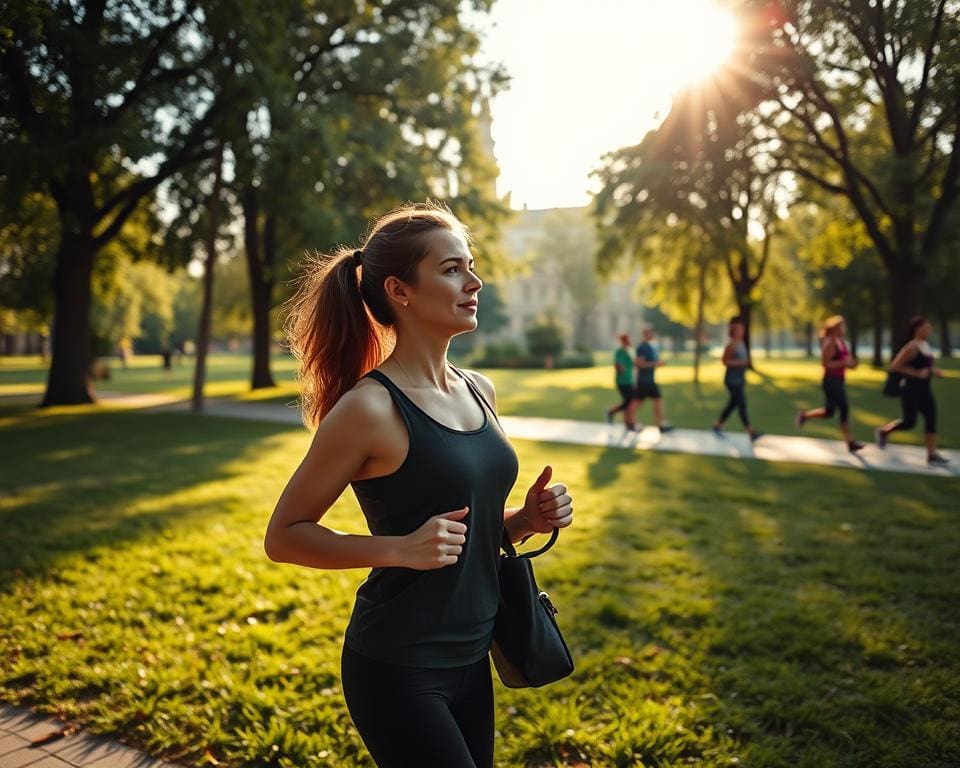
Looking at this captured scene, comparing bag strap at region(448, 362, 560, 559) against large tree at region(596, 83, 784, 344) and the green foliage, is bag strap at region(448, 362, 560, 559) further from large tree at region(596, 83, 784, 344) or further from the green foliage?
the green foliage

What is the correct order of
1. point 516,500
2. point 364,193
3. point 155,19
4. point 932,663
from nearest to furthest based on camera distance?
point 932,663 < point 516,500 < point 155,19 < point 364,193

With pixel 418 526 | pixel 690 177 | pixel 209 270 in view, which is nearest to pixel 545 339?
pixel 690 177

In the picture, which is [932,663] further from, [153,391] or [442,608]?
[153,391]

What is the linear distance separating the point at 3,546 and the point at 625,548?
5578 mm

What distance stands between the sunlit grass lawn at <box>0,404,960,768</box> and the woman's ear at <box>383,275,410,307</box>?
2344 mm

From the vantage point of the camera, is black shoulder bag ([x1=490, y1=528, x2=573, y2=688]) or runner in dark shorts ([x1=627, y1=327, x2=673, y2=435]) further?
runner in dark shorts ([x1=627, y1=327, x2=673, y2=435])

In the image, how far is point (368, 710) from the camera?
1843 mm

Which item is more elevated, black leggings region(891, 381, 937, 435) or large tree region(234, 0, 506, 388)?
large tree region(234, 0, 506, 388)

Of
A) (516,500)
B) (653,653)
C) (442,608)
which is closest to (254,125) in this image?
(516,500)

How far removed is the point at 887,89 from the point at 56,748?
871 inches

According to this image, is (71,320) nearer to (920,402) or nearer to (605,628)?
(605,628)

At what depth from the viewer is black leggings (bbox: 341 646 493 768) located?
1.76 metres

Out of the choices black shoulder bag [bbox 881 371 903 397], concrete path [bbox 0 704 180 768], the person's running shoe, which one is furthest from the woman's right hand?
the person's running shoe

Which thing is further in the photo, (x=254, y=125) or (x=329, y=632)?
(x=254, y=125)
